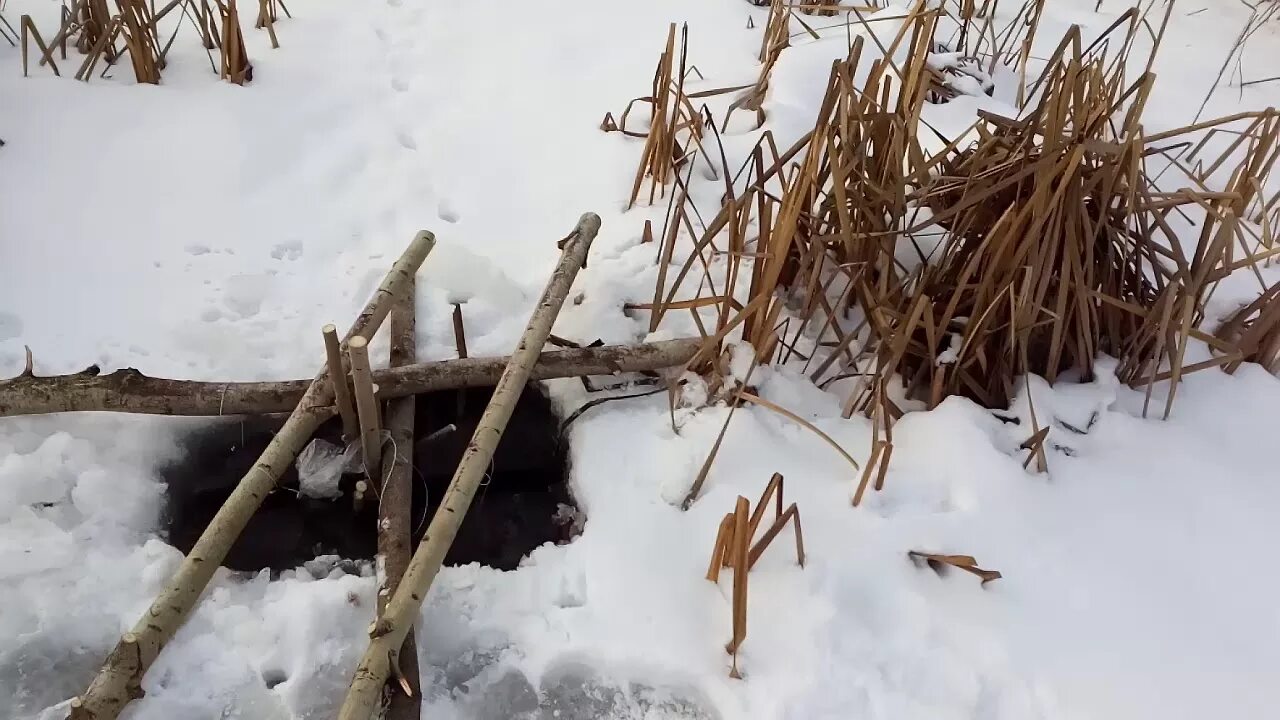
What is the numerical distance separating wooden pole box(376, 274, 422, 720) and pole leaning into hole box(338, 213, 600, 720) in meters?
0.05

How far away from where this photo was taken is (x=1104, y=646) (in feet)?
4.04

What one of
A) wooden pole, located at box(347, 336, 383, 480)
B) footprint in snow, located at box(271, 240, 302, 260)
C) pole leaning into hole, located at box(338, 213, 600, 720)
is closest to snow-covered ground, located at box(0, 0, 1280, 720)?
footprint in snow, located at box(271, 240, 302, 260)

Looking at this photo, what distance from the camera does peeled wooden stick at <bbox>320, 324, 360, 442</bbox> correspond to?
1.27m

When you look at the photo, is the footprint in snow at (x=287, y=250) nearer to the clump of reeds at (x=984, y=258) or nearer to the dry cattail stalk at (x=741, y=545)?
the clump of reeds at (x=984, y=258)

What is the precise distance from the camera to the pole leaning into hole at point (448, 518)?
43.5 inches

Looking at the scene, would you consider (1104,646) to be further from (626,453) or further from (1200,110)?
(1200,110)

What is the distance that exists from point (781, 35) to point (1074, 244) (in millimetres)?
1452

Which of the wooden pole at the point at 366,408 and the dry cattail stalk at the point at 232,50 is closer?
the wooden pole at the point at 366,408

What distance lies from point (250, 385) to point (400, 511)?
43cm

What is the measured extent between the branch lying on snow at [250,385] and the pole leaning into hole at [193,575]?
11cm

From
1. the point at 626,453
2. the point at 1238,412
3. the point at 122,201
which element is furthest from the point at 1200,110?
the point at 122,201

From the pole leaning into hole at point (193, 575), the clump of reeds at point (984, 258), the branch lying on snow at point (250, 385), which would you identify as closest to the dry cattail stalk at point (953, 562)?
the clump of reeds at point (984, 258)

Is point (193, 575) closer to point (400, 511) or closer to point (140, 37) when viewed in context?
point (400, 511)

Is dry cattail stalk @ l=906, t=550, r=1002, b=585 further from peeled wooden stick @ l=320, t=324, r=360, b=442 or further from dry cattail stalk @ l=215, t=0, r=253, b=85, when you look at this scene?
dry cattail stalk @ l=215, t=0, r=253, b=85
